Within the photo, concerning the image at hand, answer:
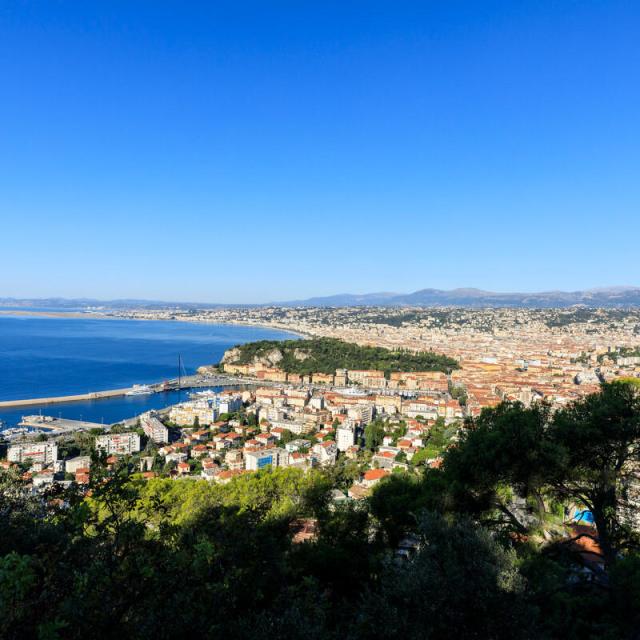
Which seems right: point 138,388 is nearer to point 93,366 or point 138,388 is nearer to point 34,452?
point 93,366

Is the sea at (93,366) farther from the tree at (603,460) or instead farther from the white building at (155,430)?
the tree at (603,460)

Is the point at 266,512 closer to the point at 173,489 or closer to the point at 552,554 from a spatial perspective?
the point at 173,489

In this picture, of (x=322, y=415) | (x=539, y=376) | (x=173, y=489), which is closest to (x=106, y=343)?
(x=322, y=415)

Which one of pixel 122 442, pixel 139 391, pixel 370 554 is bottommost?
pixel 139 391

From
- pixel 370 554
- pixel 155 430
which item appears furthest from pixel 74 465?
pixel 370 554

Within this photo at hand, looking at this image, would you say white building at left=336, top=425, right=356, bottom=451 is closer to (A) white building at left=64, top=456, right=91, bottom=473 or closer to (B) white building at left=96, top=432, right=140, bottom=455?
(B) white building at left=96, top=432, right=140, bottom=455

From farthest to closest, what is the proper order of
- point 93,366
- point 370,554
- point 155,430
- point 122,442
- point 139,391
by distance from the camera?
point 93,366 → point 139,391 → point 155,430 → point 122,442 → point 370,554

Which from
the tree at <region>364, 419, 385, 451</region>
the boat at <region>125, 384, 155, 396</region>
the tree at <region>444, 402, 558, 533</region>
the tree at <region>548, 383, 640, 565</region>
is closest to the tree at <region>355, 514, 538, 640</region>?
the tree at <region>444, 402, 558, 533</region>
